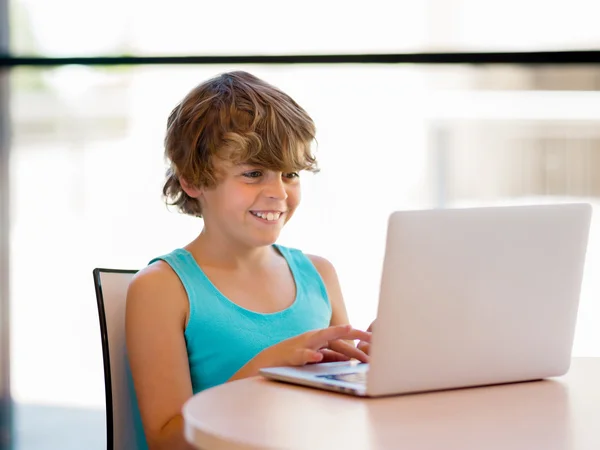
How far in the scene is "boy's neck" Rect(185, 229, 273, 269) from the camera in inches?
69.5

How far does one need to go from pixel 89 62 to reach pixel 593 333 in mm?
1956

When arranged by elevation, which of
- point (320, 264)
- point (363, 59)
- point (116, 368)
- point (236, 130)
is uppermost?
point (363, 59)

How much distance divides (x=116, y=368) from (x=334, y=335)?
17.0 inches

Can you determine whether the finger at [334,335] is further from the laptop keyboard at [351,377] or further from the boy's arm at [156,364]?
the boy's arm at [156,364]

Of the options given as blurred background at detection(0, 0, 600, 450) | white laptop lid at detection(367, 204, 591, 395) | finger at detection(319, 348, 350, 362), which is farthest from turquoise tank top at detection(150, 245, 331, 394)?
blurred background at detection(0, 0, 600, 450)

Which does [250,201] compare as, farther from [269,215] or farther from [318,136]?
[318,136]

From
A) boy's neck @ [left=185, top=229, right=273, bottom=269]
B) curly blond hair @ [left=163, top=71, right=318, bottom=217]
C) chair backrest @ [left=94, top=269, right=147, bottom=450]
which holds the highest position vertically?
curly blond hair @ [left=163, top=71, right=318, bottom=217]

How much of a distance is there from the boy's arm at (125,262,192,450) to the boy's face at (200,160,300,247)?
210mm

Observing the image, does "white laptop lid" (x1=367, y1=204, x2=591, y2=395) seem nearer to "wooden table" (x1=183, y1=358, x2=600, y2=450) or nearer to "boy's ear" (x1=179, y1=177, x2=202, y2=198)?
"wooden table" (x1=183, y1=358, x2=600, y2=450)

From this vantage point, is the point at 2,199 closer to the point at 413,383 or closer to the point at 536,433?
the point at 413,383

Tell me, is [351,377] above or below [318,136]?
below

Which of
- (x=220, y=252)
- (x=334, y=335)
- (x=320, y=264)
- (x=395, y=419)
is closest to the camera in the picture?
(x=395, y=419)

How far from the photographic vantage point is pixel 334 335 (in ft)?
4.34

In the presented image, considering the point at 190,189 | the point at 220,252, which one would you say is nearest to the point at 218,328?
the point at 220,252
